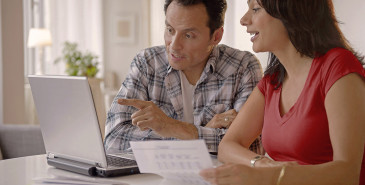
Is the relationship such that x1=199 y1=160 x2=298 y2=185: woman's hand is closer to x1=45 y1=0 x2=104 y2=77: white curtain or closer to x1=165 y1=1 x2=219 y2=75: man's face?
x1=165 y1=1 x2=219 y2=75: man's face

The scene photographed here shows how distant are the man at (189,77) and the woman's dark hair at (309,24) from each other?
649 millimetres

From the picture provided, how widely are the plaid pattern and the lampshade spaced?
5.14 meters

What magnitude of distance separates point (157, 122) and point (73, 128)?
1.46 feet

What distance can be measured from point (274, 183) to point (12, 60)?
315 cm

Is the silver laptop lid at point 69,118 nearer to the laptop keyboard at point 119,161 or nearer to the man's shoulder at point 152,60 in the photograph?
the laptop keyboard at point 119,161

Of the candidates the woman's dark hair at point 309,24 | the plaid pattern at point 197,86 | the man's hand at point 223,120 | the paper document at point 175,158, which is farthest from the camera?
the plaid pattern at point 197,86

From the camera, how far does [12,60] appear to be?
4027 mm

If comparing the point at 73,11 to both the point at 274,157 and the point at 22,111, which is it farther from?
the point at 274,157

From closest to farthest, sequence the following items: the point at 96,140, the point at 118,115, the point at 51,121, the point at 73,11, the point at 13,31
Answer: the point at 96,140 < the point at 51,121 < the point at 118,115 < the point at 13,31 < the point at 73,11

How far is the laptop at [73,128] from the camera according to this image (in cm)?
146

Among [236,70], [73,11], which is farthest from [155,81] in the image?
[73,11]

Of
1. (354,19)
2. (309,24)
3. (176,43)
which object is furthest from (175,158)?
(354,19)

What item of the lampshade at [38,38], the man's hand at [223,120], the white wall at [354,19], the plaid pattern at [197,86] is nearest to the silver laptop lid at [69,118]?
the plaid pattern at [197,86]

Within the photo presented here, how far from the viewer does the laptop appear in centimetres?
146
